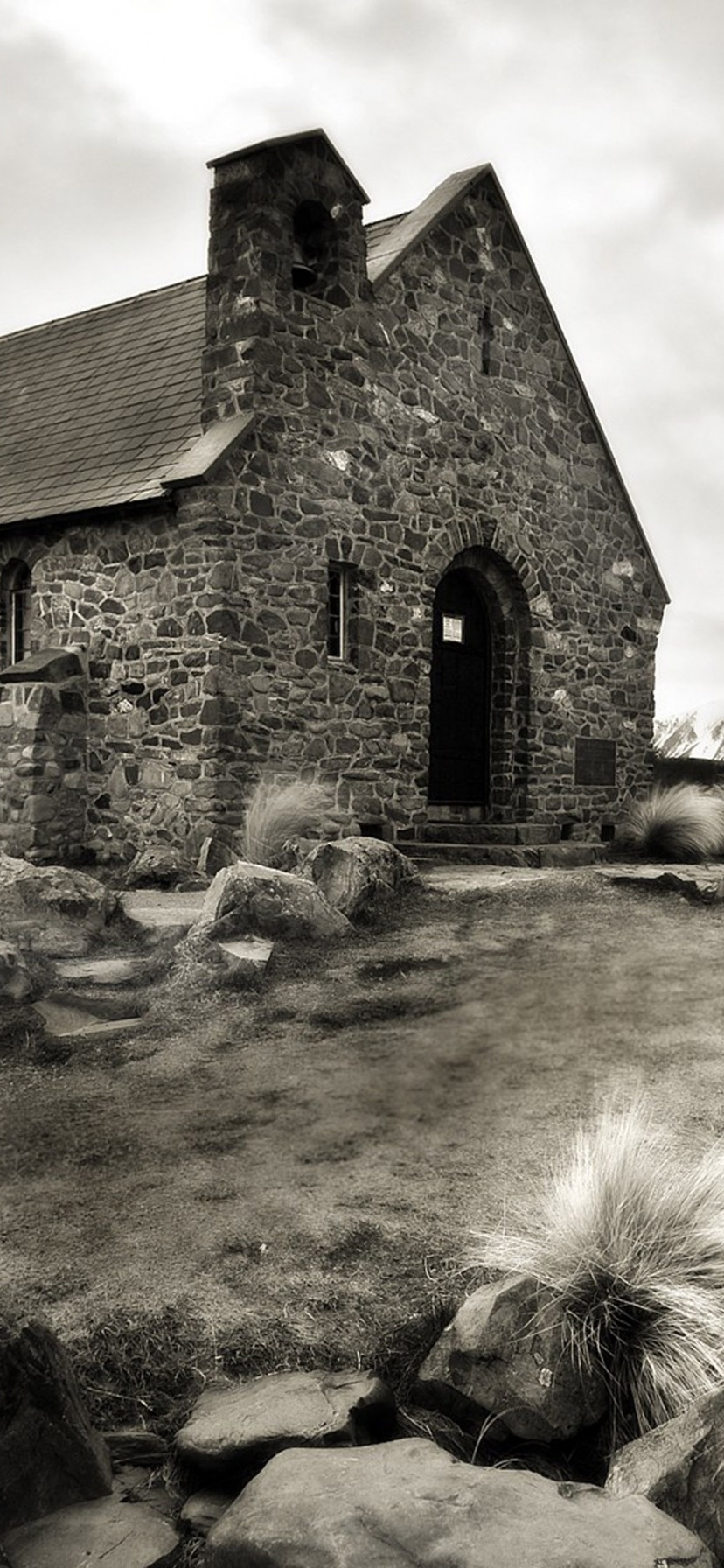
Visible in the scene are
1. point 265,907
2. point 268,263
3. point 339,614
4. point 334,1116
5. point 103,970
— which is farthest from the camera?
point 339,614

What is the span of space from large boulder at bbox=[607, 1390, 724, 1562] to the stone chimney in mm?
11382

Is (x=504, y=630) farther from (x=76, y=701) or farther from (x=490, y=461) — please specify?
(x=76, y=701)

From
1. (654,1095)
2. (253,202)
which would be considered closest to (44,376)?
(253,202)

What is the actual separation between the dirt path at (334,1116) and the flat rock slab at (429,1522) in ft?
3.11

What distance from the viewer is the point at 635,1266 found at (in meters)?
4.25

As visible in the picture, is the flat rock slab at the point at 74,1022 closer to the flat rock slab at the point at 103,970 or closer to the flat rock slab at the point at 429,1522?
the flat rock slab at the point at 103,970

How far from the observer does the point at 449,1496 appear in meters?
3.34

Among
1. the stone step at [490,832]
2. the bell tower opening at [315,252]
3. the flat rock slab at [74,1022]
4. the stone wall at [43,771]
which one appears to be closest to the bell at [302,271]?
the bell tower opening at [315,252]

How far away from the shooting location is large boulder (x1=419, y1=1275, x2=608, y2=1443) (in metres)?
3.99

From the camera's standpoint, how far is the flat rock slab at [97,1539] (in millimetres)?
3361

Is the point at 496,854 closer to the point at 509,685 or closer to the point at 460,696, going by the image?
the point at 460,696

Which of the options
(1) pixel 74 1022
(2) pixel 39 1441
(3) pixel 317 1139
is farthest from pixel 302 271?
(2) pixel 39 1441

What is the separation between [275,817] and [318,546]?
124 inches

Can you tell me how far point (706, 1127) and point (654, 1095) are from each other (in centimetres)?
51
